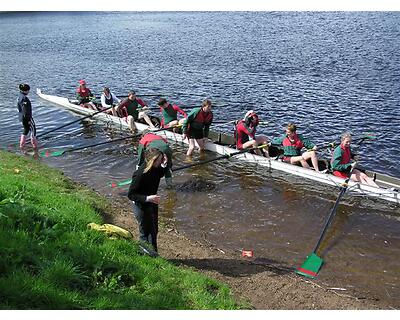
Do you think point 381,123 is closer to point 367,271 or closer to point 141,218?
point 367,271

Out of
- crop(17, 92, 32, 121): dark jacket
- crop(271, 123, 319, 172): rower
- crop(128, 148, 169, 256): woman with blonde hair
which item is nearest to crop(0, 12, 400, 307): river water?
crop(271, 123, 319, 172): rower

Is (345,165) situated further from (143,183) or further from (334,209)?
(143,183)

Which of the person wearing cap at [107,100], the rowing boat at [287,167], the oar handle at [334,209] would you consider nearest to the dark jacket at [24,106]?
the rowing boat at [287,167]

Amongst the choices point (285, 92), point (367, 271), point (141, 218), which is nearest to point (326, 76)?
point (285, 92)

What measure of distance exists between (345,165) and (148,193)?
7807 millimetres

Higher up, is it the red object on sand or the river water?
the river water

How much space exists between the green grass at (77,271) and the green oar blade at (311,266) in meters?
2.44

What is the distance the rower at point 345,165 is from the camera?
13133 mm

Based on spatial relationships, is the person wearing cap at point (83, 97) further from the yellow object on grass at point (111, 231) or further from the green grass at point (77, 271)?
the yellow object on grass at point (111, 231)

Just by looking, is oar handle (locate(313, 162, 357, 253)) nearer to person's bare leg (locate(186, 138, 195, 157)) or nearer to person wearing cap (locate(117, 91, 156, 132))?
person's bare leg (locate(186, 138, 195, 157))

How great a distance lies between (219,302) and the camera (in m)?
6.53

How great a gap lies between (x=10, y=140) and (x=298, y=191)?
12.3 meters

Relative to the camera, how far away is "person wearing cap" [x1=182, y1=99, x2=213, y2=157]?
632 inches

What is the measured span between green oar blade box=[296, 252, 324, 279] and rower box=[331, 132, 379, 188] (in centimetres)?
443
